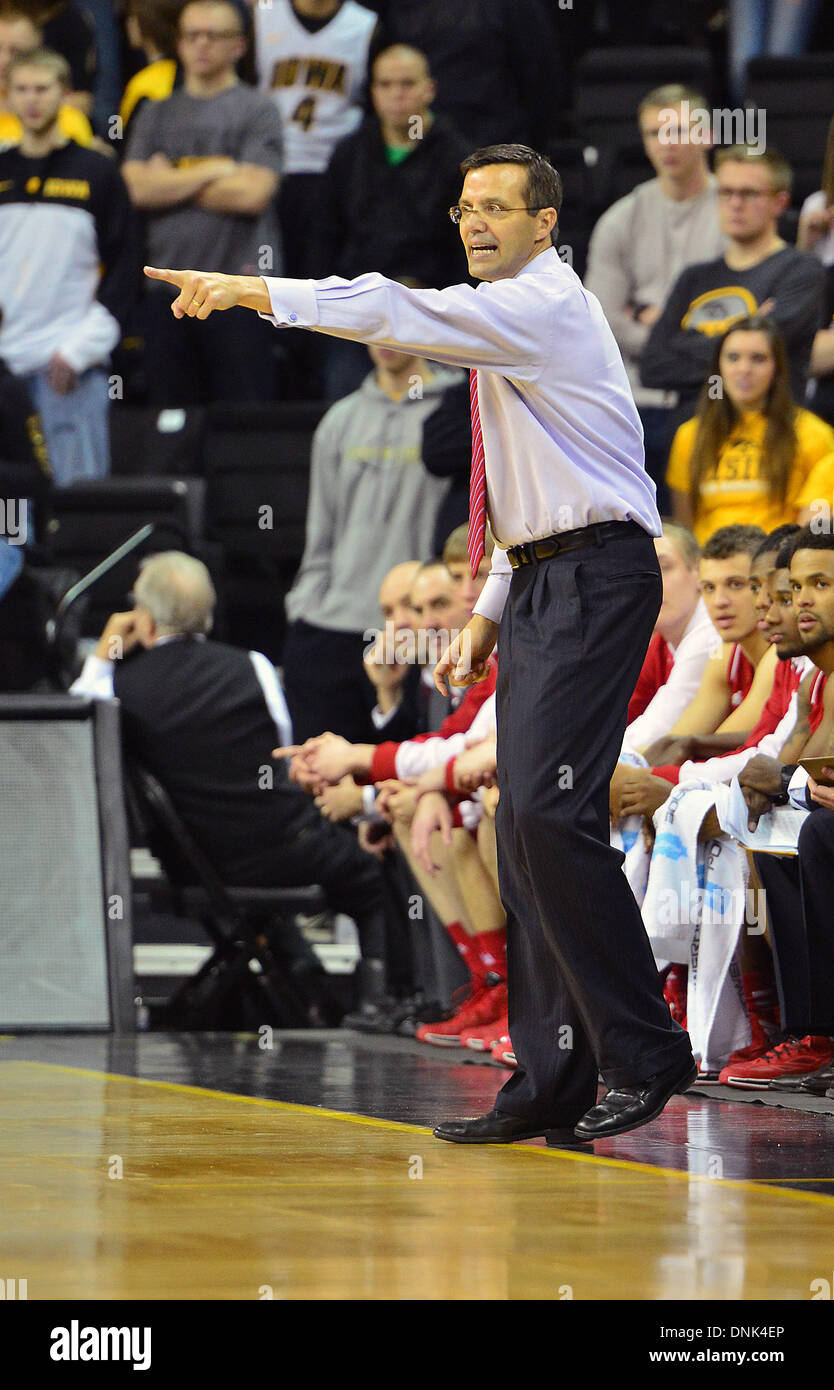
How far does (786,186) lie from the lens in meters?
7.61

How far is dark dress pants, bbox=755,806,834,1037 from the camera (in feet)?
15.1

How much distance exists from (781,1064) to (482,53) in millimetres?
6125

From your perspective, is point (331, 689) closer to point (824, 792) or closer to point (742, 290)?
point (742, 290)

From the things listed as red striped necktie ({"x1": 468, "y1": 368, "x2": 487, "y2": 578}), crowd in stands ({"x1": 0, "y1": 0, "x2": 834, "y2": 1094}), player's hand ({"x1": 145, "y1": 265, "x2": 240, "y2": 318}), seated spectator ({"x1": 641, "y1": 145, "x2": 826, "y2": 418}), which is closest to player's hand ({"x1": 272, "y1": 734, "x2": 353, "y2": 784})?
crowd in stands ({"x1": 0, "y1": 0, "x2": 834, "y2": 1094})

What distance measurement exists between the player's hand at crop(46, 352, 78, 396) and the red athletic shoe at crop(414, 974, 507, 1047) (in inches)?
148

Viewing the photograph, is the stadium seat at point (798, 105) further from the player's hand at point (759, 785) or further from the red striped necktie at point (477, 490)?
the red striped necktie at point (477, 490)

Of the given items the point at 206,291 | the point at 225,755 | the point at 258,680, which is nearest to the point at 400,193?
the point at 258,680

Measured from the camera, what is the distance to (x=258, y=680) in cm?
704

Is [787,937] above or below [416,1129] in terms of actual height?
above

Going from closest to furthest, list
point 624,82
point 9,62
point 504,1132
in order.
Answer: point 504,1132 → point 9,62 → point 624,82

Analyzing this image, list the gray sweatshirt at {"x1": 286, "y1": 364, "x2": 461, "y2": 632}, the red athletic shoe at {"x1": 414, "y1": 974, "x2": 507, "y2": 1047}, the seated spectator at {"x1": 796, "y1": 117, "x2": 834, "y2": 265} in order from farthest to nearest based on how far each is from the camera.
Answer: the seated spectator at {"x1": 796, "y1": 117, "x2": 834, "y2": 265} → the gray sweatshirt at {"x1": 286, "y1": 364, "x2": 461, "y2": 632} → the red athletic shoe at {"x1": 414, "y1": 974, "x2": 507, "y2": 1047}

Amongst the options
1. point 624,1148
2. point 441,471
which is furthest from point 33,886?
point 624,1148

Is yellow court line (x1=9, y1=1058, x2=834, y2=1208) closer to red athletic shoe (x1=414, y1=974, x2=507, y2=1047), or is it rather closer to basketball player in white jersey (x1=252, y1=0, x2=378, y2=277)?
red athletic shoe (x1=414, y1=974, x2=507, y2=1047)
